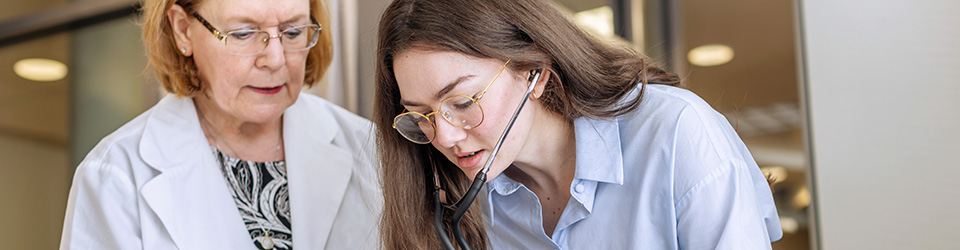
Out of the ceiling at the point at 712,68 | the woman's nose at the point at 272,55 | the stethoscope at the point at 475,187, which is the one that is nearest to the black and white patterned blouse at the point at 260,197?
the woman's nose at the point at 272,55

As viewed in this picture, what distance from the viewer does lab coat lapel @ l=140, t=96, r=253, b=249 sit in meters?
1.55

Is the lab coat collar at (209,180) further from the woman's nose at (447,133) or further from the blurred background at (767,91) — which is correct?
the woman's nose at (447,133)

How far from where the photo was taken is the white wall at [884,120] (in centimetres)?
159

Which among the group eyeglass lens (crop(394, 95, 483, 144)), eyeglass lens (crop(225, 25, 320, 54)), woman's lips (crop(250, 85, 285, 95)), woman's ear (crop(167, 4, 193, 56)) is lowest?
eyeglass lens (crop(394, 95, 483, 144))

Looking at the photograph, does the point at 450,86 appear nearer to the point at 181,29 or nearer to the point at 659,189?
the point at 659,189

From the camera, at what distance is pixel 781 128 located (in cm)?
239

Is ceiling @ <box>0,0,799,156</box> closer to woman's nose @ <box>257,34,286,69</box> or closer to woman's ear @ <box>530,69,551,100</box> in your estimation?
woman's ear @ <box>530,69,551,100</box>

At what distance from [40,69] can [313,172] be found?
159 centimetres

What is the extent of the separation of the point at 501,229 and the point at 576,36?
0.39 meters

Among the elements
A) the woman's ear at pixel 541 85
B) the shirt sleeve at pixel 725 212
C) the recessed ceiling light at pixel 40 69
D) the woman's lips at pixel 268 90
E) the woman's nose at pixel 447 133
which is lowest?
the shirt sleeve at pixel 725 212

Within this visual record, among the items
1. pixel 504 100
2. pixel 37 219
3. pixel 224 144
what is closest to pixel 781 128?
pixel 504 100

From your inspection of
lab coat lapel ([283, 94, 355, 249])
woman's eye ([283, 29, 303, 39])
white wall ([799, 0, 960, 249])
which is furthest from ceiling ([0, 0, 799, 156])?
woman's eye ([283, 29, 303, 39])

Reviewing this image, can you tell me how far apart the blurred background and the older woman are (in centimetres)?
17

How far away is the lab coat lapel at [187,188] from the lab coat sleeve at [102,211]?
44mm
